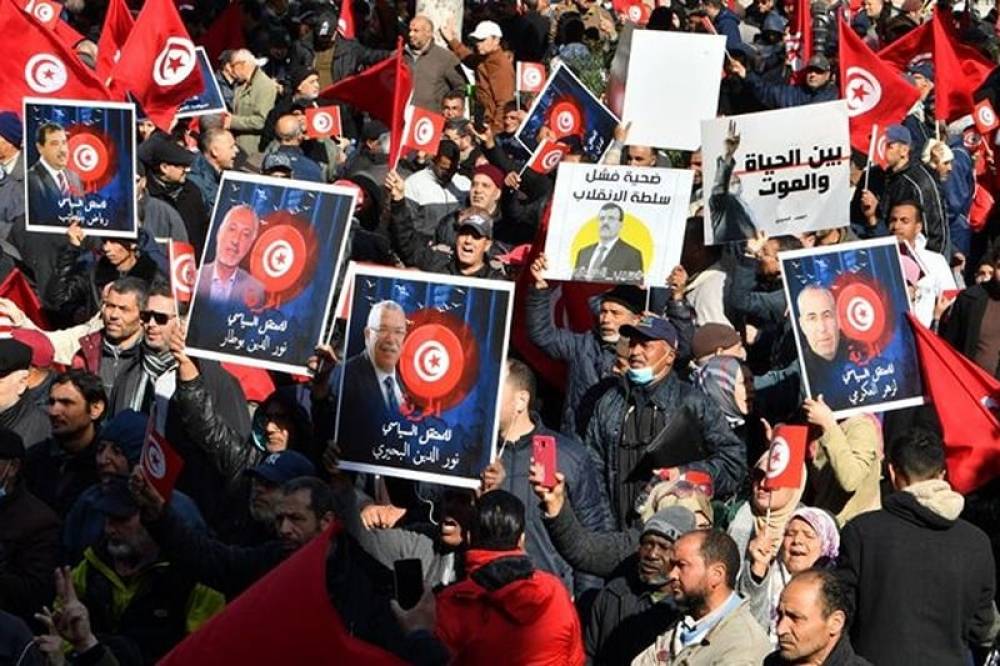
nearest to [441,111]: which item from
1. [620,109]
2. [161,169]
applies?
[620,109]

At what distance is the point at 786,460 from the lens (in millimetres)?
9133

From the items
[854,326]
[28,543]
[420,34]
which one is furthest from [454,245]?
[420,34]

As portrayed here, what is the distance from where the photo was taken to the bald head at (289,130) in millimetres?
15133

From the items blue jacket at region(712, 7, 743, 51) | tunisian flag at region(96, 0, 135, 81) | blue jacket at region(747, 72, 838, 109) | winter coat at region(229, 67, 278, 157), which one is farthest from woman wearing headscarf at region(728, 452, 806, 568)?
blue jacket at region(712, 7, 743, 51)

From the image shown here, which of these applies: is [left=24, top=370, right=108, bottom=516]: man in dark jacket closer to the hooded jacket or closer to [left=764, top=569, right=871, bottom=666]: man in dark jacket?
the hooded jacket

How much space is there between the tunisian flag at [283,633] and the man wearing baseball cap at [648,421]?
4035 mm

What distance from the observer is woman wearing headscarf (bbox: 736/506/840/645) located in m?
8.65

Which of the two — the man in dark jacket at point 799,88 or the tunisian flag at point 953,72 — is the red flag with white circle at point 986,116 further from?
the man in dark jacket at point 799,88

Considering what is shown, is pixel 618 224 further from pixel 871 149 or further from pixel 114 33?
pixel 114 33

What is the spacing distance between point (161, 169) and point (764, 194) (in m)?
3.41

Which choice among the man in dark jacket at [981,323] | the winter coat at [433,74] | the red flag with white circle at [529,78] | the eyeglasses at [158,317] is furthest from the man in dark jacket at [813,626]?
the red flag with white circle at [529,78]

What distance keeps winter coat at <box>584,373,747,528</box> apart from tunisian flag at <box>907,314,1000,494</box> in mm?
854

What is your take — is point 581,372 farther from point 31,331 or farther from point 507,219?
point 507,219

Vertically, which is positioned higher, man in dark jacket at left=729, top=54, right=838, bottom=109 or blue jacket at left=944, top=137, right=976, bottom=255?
man in dark jacket at left=729, top=54, right=838, bottom=109
